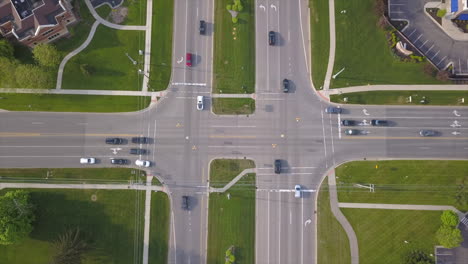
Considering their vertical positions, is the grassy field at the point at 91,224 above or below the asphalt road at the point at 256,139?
below

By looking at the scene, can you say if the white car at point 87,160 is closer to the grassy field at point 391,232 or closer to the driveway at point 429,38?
the grassy field at point 391,232

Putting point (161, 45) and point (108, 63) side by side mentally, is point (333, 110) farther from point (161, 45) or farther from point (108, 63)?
point (108, 63)

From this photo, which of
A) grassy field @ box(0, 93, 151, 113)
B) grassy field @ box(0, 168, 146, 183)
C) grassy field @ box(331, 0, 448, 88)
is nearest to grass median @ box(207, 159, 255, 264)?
grassy field @ box(0, 168, 146, 183)

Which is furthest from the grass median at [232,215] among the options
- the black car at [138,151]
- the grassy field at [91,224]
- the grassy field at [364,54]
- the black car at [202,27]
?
the grassy field at [364,54]

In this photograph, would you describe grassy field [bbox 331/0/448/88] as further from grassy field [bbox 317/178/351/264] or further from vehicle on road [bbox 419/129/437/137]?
grassy field [bbox 317/178/351/264]

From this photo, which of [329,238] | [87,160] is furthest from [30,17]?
[329,238]
